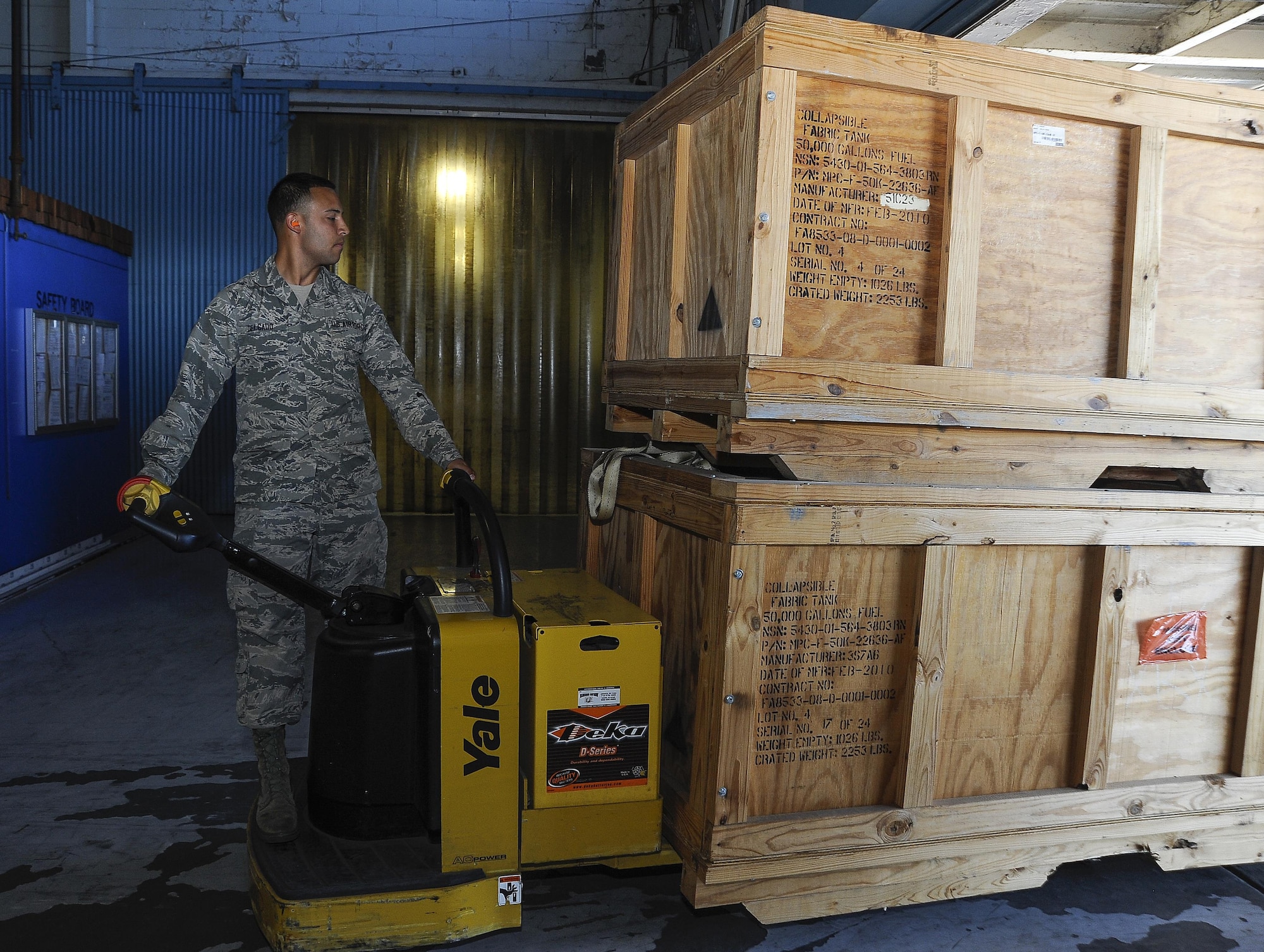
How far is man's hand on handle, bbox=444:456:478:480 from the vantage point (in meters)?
2.84

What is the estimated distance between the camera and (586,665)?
8.53 feet

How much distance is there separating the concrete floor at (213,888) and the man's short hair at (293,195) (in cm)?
204

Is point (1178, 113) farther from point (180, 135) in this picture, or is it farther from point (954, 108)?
point (180, 135)

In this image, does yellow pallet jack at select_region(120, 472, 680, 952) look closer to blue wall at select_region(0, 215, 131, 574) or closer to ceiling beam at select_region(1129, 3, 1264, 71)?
ceiling beam at select_region(1129, 3, 1264, 71)

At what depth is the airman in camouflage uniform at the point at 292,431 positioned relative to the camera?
9.73ft

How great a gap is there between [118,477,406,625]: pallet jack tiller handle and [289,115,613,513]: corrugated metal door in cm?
736

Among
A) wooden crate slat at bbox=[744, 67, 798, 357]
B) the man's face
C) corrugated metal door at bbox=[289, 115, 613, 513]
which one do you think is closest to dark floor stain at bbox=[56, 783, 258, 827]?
the man's face

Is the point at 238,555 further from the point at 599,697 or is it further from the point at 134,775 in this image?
the point at 134,775

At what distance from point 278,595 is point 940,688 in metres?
1.99

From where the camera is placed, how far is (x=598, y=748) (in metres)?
2.63

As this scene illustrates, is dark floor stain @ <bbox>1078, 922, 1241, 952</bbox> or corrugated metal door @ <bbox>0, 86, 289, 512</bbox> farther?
corrugated metal door @ <bbox>0, 86, 289, 512</bbox>

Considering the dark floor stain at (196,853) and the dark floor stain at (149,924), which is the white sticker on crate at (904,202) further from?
the dark floor stain at (196,853)

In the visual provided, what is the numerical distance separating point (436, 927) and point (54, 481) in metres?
6.33

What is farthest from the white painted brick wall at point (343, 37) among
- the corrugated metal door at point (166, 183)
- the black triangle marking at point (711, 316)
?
the black triangle marking at point (711, 316)
